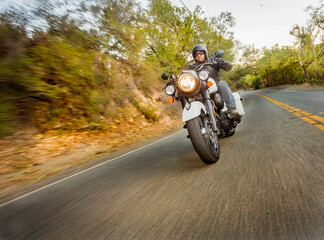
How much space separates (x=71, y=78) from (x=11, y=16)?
2521mm

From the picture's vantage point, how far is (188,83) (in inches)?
126

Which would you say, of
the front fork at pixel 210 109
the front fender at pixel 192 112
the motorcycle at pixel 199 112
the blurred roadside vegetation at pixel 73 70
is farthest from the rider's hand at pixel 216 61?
the blurred roadside vegetation at pixel 73 70

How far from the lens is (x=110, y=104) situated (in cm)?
1073

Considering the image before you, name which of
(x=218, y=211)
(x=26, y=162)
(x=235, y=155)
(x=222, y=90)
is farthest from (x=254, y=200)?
(x=26, y=162)

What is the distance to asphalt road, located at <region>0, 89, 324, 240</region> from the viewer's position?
1.52 metres

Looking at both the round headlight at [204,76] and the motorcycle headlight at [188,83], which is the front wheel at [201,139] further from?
the round headlight at [204,76]

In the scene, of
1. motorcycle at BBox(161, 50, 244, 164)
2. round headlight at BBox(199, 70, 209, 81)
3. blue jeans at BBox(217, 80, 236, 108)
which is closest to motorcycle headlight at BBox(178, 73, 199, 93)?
motorcycle at BBox(161, 50, 244, 164)

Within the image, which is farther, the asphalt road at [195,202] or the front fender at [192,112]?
the front fender at [192,112]

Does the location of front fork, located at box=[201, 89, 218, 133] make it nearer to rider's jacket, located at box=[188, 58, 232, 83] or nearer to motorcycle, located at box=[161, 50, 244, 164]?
motorcycle, located at box=[161, 50, 244, 164]

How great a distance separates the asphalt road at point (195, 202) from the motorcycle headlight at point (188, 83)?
115 centimetres

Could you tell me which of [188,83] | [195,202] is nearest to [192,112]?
[188,83]

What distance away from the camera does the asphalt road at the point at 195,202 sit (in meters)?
1.52

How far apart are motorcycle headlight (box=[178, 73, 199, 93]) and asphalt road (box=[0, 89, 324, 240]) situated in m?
1.15

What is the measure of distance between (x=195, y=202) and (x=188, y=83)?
1.79m
